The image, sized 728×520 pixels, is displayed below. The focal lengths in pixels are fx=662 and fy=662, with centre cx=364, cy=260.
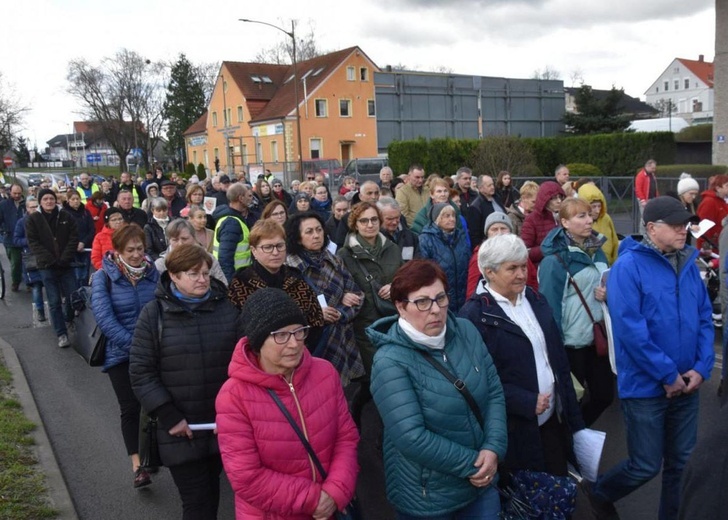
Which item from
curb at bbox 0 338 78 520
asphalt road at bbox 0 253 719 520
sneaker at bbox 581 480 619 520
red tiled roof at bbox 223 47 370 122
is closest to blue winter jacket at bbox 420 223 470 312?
asphalt road at bbox 0 253 719 520

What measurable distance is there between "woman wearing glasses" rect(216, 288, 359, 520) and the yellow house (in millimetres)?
50086

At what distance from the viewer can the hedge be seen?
33781mm

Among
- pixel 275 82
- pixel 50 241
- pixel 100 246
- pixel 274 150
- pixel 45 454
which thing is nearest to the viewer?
pixel 45 454

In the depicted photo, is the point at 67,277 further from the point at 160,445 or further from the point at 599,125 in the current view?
the point at 599,125

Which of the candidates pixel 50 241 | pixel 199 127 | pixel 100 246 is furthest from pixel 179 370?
pixel 199 127

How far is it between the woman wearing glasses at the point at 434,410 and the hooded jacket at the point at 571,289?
1727 mm

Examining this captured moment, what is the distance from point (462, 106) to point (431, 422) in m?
30.5

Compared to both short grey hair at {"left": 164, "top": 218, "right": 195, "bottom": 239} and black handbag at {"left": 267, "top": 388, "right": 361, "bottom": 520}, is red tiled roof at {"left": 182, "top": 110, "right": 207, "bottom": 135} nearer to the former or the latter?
short grey hair at {"left": 164, "top": 218, "right": 195, "bottom": 239}

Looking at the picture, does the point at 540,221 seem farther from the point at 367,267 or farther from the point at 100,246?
the point at 100,246

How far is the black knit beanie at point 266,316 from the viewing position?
9.96 feet

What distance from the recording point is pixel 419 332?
3.10m

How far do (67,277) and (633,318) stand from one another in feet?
25.6

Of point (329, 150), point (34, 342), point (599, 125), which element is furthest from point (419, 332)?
point (329, 150)

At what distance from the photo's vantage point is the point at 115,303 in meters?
4.77
